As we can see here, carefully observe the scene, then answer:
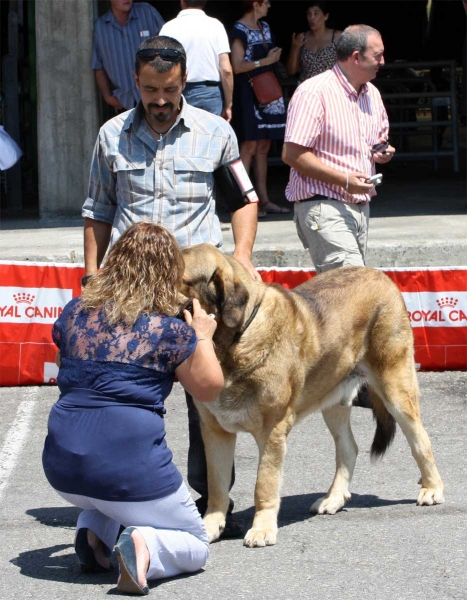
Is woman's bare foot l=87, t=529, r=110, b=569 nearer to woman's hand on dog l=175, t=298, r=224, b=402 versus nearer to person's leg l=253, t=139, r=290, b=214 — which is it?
woman's hand on dog l=175, t=298, r=224, b=402

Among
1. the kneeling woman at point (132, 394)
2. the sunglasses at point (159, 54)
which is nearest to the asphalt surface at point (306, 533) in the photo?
the kneeling woman at point (132, 394)

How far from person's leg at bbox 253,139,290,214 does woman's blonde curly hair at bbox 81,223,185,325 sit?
19.8 feet

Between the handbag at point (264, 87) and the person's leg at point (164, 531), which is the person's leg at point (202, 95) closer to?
the handbag at point (264, 87)

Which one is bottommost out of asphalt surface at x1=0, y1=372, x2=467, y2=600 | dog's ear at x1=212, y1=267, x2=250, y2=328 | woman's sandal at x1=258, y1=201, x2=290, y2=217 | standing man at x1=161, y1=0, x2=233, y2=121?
asphalt surface at x1=0, y1=372, x2=467, y2=600

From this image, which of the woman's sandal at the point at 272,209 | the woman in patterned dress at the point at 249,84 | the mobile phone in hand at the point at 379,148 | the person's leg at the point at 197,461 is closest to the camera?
the person's leg at the point at 197,461

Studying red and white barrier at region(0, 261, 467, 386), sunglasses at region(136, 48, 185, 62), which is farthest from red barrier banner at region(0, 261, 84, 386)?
sunglasses at region(136, 48, 185, 62)

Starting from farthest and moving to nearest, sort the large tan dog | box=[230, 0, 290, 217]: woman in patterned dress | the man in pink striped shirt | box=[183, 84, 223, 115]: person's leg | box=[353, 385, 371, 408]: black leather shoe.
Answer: box=[230, 0, 290, 217]: woman in patterned dress → box=[183, 84, 223, 115]: person's leg → box=[353, 385, 371, 408]: black leather shoe → the man in pink striped shirt → the large tan dog

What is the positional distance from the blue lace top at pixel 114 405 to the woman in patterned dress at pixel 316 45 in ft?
23.1

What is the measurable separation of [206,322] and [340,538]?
1.20 m

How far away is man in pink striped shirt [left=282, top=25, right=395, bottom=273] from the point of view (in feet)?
19.0

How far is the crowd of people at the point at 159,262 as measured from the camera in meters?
3.76

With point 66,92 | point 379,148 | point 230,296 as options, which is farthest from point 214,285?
point 66,92

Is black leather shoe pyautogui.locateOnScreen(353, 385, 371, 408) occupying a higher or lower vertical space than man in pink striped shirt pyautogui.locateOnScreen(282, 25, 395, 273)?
lower

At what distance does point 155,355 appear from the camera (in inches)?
148
